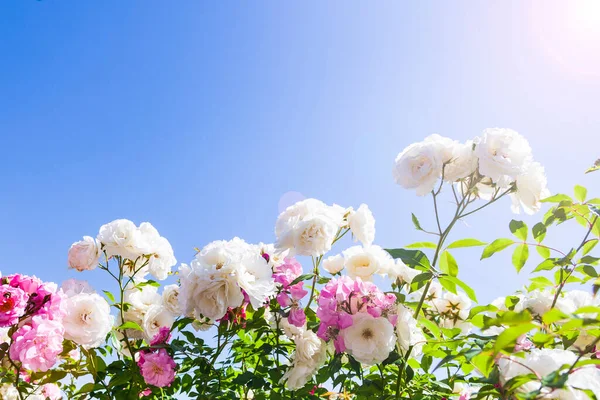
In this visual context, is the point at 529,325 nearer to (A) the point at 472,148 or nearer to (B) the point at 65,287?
(A) the point at 472,148

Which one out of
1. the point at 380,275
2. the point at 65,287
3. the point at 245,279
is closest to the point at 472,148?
the point at 380,275

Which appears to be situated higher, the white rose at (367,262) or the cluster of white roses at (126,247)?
the cluster of white roses at (126,247)

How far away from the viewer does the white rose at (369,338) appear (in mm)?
1627

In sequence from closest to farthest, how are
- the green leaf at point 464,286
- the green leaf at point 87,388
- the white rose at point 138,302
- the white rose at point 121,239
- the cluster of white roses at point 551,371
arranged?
the cluster of white roses at point 551,371
the green leaf at point 464,286
the green leaf at point 87,388
the white rose at point 121,239
the white rose at point 138,302

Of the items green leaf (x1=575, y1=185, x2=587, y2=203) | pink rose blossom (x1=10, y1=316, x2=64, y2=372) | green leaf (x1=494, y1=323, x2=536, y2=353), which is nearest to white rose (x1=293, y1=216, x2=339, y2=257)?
green leaf (x1=575, y1=185, x2=587, y2=203)

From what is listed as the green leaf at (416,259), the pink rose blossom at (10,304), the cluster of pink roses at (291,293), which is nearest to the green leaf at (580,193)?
the green leaf at (416,259)

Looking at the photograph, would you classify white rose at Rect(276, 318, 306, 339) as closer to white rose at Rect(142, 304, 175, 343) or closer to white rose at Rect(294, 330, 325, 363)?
white rose at Rect(294, 330, 325, 363)

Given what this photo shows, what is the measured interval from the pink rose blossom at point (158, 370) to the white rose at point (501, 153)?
175cm

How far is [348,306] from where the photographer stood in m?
1.70

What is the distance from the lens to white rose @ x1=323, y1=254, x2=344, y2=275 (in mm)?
2258

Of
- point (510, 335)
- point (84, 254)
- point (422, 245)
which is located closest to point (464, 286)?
point (422, 245)

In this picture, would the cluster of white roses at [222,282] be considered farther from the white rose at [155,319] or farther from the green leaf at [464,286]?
the white rose at [155,319]

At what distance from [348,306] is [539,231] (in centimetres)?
82

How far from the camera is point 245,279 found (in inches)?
70.9
